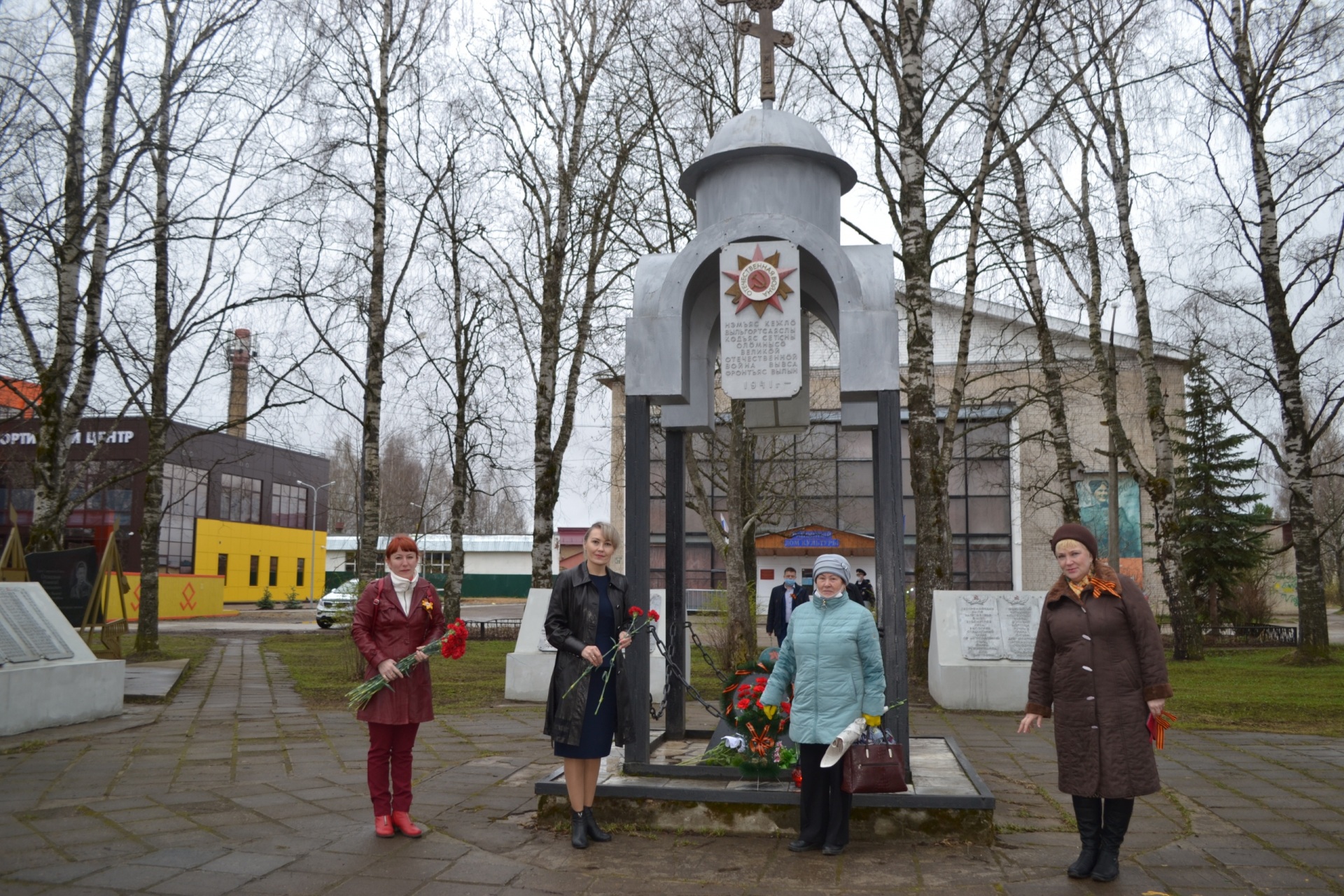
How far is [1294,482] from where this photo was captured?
15.7m

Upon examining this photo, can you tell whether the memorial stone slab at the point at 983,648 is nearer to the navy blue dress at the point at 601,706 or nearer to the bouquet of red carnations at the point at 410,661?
the navy blue dress at the point at 601,706

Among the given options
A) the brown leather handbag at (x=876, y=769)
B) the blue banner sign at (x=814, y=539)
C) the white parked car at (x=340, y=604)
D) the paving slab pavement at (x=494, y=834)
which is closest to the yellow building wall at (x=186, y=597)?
the white parked car at (x=340, y=604)

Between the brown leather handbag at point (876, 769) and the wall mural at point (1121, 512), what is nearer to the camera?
the brown leather handbag at point (876, 769)

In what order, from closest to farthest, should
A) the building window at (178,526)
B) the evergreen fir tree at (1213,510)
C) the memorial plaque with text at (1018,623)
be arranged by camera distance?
the memorial plaque with text at (1018,623)
the evergreen fir tree at (1213,510)
the building window at (178,526)

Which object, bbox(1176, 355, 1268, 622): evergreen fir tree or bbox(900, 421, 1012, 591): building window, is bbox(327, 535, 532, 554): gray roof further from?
bbox(1176, 355, 1268, 622): evergreen fir tree

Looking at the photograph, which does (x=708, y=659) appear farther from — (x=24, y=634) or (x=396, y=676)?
(x=24, y=634)

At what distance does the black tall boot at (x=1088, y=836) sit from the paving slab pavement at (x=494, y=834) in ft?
0.30

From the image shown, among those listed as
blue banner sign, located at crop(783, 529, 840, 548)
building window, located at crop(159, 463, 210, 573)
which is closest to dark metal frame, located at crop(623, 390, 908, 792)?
blue banner sign, located at crop(783, 529, 840, 548)

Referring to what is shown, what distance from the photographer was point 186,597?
125 feet

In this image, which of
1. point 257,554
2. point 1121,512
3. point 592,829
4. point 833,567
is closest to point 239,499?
point 257,554

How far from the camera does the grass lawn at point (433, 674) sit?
11836mm

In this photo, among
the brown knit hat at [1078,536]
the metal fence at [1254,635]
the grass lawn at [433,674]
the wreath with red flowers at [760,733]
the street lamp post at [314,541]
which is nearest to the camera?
the brown knit hat at [1078,536]

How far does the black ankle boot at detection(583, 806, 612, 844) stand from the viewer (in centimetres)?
536

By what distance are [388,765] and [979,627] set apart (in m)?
7.75
